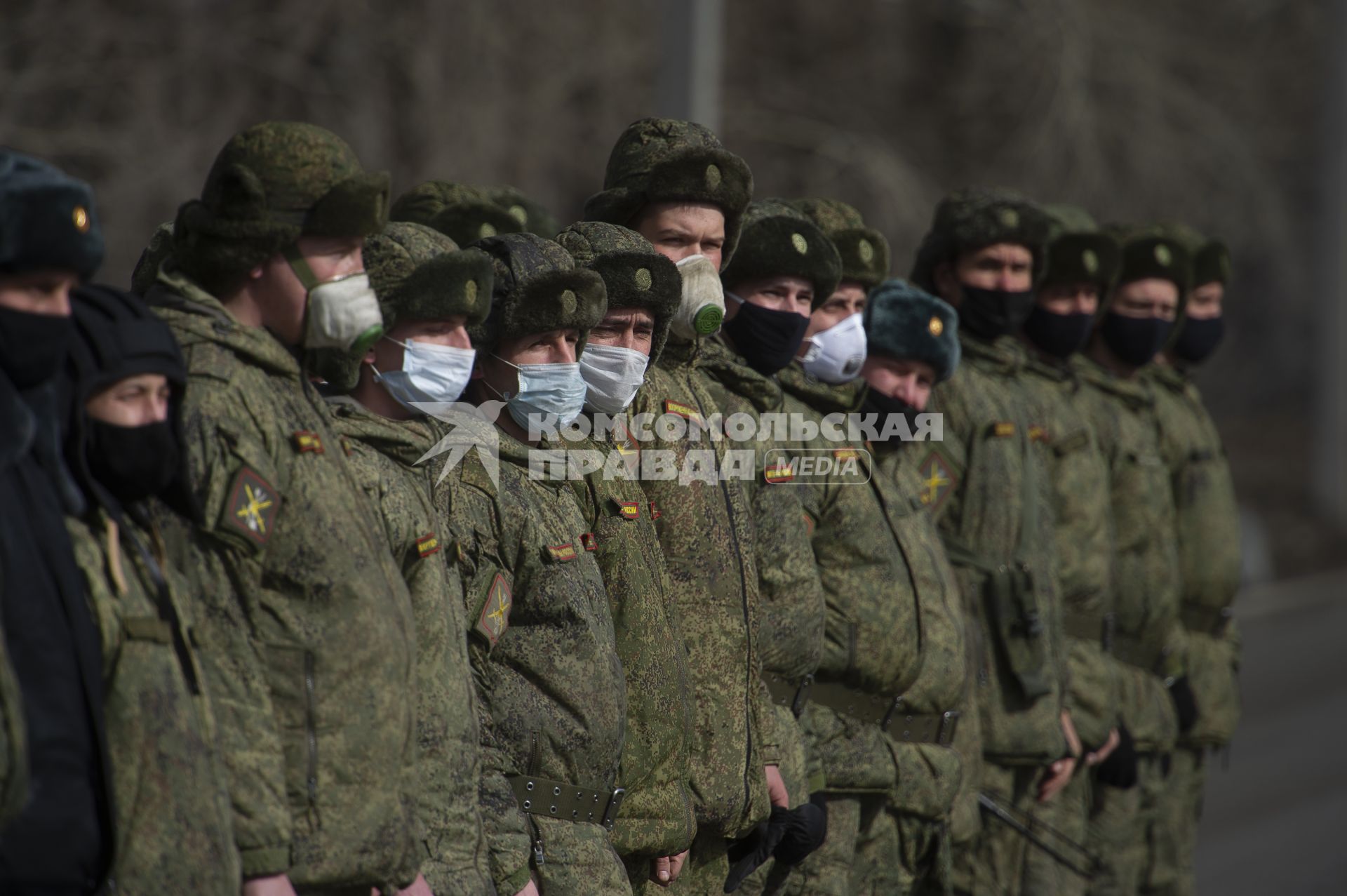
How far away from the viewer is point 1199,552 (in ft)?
28.7

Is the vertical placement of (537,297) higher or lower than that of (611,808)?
higher

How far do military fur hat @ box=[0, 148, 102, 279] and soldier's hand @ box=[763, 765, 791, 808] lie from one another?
271cm

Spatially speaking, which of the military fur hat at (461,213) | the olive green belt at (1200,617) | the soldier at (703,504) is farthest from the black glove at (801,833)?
the olive green belt at (1200,617)

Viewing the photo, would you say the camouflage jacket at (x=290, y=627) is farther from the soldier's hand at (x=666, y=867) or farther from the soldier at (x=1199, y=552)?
the soldier at (x=1199, y=552)

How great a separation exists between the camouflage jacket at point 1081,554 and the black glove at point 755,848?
2484 mm

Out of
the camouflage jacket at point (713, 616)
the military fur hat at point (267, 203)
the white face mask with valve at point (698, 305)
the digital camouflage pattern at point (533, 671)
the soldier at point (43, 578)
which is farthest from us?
the white face mask with valve at point (698, 305)

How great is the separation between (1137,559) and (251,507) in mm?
5381

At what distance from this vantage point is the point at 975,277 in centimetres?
737

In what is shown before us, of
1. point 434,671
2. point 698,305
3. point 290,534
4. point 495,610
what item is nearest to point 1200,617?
point 698,305

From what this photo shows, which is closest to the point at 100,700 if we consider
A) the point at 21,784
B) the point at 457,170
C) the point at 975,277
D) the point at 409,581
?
the point at 21,784

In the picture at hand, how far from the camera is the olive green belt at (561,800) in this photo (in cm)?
443

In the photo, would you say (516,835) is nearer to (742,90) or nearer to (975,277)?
(975,277)

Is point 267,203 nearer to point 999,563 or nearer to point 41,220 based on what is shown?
point 41,220

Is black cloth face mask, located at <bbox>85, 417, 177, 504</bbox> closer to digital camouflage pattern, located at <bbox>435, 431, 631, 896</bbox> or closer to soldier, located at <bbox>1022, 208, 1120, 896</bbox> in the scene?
digital camouflage pattern, located at <bbox>435, 431, 631, 896</bbox>
